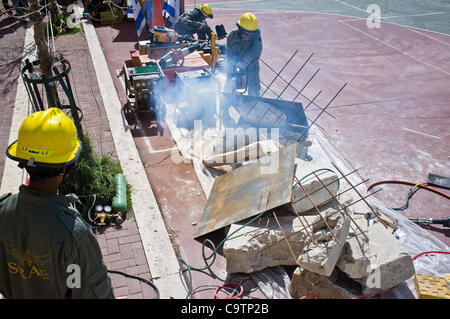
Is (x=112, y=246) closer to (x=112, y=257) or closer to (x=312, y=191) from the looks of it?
(x=112, y=257)

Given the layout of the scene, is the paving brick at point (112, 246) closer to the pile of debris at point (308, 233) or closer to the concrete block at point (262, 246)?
the pile of debris at point (308, 233)

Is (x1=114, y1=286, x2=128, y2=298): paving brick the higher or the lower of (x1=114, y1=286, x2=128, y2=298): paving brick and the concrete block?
the lower

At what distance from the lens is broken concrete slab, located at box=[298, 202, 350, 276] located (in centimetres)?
441

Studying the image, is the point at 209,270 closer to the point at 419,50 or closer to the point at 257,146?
the point at 257,146

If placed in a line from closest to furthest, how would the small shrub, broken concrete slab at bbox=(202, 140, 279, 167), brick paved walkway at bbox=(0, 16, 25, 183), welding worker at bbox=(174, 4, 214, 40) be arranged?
the small shrub
broken concrete slab at bbox=(202, 140, 279, 167)
brick paved walkway at bbox=(0, 16, 25, 183)
welding worker at bbox=(174, 4, 214, 40)

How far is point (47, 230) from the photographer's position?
2.61 meters

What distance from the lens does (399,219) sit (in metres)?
6.15

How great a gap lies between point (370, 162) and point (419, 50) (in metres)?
7.98

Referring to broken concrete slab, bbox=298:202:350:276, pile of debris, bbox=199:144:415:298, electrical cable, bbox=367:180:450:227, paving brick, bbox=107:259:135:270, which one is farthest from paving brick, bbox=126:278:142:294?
electrical cable, bbox=367:180:450:227

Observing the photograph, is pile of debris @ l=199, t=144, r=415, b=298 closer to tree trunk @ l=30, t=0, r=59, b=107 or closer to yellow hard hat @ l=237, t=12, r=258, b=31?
tree trunk @ l=30, t=0, r=59, b=107

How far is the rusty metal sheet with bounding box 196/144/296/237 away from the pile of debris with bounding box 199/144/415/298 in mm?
17

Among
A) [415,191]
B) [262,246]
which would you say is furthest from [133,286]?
[415,191]

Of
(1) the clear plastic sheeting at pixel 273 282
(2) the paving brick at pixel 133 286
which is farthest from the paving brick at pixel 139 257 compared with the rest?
(1) the clear plastic sheeting at pixel 273 282
